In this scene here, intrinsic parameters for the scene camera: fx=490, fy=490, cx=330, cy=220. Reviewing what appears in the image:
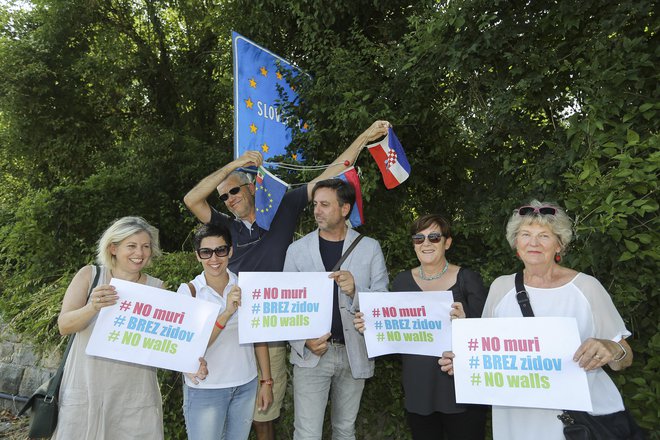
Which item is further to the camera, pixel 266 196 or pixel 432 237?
pixel 266 196

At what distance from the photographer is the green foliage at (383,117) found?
313 centimetres

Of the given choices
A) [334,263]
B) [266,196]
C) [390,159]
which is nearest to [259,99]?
[390,159]

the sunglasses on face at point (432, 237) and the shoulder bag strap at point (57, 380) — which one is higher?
the sunglasses on face at point (432, 237)

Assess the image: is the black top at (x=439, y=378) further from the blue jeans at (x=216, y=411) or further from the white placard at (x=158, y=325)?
the white placard at (x=158, y=325)

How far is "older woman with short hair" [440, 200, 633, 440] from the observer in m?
2.25

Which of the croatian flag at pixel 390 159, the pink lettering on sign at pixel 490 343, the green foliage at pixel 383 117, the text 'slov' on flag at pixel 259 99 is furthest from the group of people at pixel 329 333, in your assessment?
the text 'slov' on flag at pixel 259 99

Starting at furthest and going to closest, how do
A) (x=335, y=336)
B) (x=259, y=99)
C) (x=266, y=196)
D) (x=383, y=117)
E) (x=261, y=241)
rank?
(x=259, y=99) → (x=383, y=117) → (x=266, y=196) → (x=261, y=241) → (x=335, y=336)

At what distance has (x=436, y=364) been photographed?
286 cm

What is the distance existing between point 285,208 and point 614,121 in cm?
240

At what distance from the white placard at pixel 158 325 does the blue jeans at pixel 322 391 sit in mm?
749

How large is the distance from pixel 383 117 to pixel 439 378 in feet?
9.33

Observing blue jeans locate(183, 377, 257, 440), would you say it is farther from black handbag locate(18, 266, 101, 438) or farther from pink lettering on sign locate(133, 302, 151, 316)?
black handbag locate(18, 266, 101, 438)

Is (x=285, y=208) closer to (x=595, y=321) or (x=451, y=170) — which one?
(x=595, y=321)

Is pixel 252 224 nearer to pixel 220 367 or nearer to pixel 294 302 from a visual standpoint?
pixel 294 302
